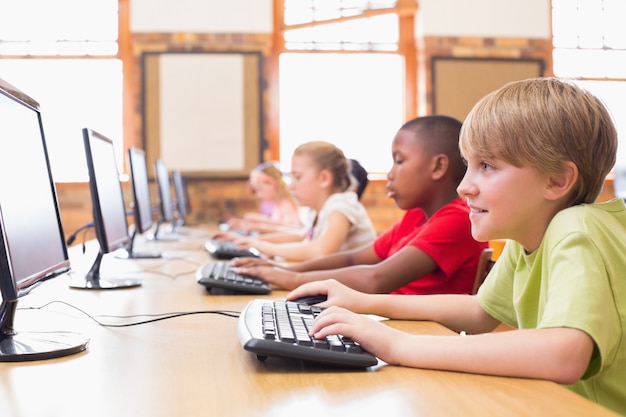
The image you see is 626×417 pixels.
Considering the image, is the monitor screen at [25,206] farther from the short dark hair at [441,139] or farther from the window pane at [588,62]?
the window pane at [588,62]

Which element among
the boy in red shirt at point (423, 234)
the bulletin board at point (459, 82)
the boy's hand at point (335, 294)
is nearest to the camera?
the boy's hand at point (335, 294)

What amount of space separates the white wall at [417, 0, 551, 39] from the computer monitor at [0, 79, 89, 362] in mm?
5115

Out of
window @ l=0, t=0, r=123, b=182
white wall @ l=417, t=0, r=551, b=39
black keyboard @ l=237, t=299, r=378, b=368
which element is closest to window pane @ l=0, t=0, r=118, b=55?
window @ l=0, t=0, r=123, b=182

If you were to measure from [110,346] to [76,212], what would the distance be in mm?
5020

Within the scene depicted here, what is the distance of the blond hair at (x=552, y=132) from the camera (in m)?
1.03

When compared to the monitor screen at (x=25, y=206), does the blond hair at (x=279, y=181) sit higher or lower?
lower

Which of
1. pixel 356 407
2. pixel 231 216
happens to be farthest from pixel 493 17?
pixel 356 407

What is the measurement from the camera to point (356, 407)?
31.2 inches

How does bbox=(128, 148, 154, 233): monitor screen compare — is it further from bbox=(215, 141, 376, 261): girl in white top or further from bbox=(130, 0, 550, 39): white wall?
bbox=(130, 0, 550, 39): white wall

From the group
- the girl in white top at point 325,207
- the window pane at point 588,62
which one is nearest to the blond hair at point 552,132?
the girl in white top at point 325,207

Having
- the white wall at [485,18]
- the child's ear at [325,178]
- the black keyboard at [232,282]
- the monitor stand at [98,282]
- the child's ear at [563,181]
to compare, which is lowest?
the monitor stand at [98,282]

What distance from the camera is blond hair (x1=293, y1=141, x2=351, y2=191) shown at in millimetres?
2992

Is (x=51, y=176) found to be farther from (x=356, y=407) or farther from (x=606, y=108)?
(x=606, y=108)

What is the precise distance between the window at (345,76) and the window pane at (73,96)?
1430mm
